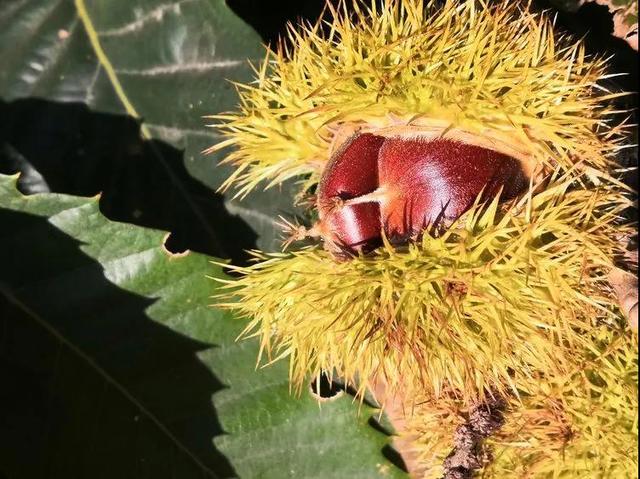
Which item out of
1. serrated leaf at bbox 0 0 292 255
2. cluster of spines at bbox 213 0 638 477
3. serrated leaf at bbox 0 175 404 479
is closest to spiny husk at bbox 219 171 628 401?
cluster of spines at bbox 213 0 638 477

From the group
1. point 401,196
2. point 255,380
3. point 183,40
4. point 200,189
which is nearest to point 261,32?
point 183,40

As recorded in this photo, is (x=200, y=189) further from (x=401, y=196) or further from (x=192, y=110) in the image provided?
(x=401, y=196)

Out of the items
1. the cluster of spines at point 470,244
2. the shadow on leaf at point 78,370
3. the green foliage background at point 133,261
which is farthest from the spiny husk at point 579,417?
→ the shadow on leaf at point 78,370

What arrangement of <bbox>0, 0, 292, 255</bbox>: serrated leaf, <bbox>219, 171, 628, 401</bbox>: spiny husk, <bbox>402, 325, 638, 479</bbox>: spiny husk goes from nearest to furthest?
<bbox>219, 171, 628, 401</bbox>: spiny husk → <bbox>402, 325, 638, 479</bbox>: spiny husk → <bbox>0, 0, 292, 255</bbox>: serrated leaf

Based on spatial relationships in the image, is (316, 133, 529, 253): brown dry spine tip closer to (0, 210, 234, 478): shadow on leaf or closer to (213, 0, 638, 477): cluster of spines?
(213, 0, 638, 477): cluster of spines

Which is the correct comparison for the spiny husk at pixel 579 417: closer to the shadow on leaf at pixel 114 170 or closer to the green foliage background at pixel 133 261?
the green foliage background at pixel 133 261

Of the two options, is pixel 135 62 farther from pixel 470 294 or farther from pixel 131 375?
pixel 470 294
